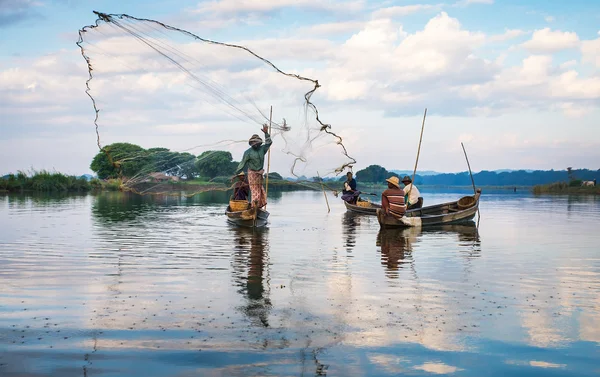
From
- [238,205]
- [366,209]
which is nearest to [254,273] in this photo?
[238,205]

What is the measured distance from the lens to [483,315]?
25.4ft

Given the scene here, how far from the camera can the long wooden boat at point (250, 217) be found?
1964 cm

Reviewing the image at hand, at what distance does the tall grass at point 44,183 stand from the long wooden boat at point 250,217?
42.9 m

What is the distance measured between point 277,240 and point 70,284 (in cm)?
803

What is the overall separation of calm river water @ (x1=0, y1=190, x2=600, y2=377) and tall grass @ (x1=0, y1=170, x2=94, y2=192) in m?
45.7

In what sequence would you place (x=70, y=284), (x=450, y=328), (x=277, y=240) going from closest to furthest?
1. (x=450, y=328)
2. (x=70, y=284)
3. (x=277, y=240)

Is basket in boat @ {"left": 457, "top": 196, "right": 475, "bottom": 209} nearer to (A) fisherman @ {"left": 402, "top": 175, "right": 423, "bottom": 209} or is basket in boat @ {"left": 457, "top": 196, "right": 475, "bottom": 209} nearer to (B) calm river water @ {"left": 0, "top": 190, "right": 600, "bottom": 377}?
(A) fisherman @ {"left": 402, "top": 175, "right": 423, "bottom": 209}

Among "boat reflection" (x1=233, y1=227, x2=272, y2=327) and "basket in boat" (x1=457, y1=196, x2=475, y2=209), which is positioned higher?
"basket in boat" (x1=457, y1=196, x2=475, y2=209)

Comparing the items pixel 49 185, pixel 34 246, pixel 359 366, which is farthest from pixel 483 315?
pixel 49 185

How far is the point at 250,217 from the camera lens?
19688 millimetres

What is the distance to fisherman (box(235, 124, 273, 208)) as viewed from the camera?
1933 cm

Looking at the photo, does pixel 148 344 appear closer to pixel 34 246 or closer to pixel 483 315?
pixel 483 315

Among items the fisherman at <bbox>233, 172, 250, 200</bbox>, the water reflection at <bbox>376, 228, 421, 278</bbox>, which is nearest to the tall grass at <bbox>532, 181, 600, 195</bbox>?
the water reflection at <bbox>376, 228, 421, 278</bbox>

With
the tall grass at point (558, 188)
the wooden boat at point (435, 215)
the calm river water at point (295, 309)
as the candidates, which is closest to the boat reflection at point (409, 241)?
the calm river water at point (295, 309)
